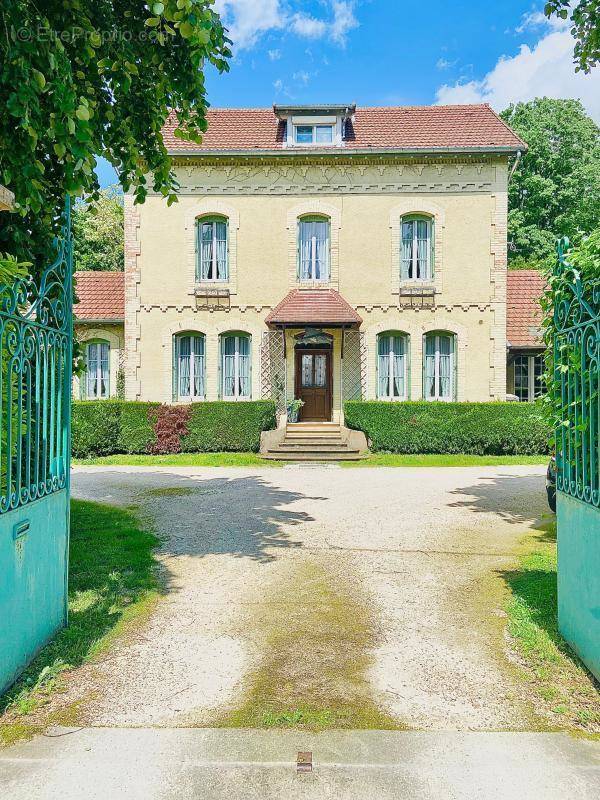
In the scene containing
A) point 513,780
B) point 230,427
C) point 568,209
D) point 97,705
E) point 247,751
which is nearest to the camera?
point 513,780

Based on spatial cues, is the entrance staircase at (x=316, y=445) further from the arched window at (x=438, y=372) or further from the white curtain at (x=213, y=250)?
the white curtain at (x=213, y=250)

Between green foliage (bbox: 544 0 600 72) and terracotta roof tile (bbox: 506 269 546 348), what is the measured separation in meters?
11.3

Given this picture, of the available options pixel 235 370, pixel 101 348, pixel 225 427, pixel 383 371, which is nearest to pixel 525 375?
pixel 383 371

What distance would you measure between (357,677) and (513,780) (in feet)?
4.07

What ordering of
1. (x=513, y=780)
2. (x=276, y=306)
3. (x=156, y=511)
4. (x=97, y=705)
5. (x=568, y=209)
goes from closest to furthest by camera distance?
1. (x=513, y=780)
2. (x=97, y=705)
3. (x=156, y=511)
4. (x=276, y=306)
5. (x=568, y=209)

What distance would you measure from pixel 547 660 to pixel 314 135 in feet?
58.4

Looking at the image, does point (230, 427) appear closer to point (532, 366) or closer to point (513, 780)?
point (532, 366)

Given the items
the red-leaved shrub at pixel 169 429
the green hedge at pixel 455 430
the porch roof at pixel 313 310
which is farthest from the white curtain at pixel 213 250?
the green hedge at pixel 455 430

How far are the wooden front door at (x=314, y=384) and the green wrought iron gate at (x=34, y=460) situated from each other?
14.0 m

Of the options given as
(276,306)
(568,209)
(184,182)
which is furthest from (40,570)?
(568,209)

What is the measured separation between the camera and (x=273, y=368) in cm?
1811

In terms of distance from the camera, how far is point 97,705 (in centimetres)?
335

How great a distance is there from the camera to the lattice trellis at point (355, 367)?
18.0 metres

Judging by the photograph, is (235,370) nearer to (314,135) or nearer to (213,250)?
(213,250)
